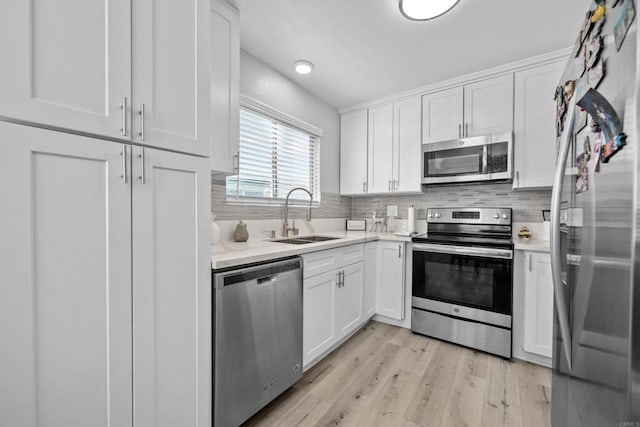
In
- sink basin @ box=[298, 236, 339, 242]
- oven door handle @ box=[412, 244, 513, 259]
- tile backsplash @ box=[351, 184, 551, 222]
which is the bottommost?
oven door handle @ box=[412, 244, 513, 259]

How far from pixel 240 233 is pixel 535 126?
270 cm

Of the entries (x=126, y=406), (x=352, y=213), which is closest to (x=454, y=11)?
(x=352, y=213)

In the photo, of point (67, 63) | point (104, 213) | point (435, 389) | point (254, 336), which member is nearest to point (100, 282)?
point (104, 213)

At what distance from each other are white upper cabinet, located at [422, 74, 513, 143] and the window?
1.28m

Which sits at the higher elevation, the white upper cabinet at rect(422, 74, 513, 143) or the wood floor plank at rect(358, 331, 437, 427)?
the white upper cabinet at rect(422, 74, 513, 143)

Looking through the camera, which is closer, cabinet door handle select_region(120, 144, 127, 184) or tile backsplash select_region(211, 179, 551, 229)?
cabinet door handle select_region(120, 144, 127, 184)

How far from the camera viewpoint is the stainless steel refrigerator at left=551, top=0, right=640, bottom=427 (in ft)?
1.69

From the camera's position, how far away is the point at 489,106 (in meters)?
2.52

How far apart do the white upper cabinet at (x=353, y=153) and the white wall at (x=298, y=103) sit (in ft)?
0.24

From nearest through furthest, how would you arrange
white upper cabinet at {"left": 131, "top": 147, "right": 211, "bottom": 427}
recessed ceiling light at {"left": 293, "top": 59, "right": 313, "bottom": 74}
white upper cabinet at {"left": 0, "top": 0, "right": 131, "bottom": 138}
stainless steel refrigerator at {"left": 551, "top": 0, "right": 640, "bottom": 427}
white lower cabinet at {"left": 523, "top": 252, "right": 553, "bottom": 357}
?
stainless steel refrigerator at {"left": 551, "top": 0, "right": 640, "bottom": 427} < white upper cabinet at {"left": 0, "top": 0, "right": 131, "bottom": 138} < white upper cabinet at {"left": 131, "top": 147, "right": 211, "bottom": 427} < white lower cabinet at {"left": 523, "top": 252, "right": 553, "bottom": 357} < recessed ceiling light at {"left": 293, "top": 59, "right": 313, "bottom": 74}

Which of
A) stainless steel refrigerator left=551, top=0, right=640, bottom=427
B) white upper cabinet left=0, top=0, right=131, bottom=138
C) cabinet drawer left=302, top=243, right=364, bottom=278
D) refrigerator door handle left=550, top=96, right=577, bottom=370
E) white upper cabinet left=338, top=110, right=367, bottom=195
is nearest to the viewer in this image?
stainless steel refrigerator left=551, top=0, right=640, bottom=427

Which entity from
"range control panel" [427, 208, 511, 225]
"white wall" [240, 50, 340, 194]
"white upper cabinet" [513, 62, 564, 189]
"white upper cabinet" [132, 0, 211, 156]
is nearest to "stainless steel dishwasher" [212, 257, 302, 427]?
"white upper cabinet" [132, 0, 211, 156]

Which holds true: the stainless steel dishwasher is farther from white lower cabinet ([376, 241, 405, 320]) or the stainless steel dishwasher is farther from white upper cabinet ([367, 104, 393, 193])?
white upper cabinet ([367, 104, 393, 193])

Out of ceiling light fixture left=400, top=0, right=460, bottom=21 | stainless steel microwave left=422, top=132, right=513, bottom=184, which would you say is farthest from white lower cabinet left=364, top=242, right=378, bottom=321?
ceiling light fixture left=400, top=0, right=460, bottom=21
